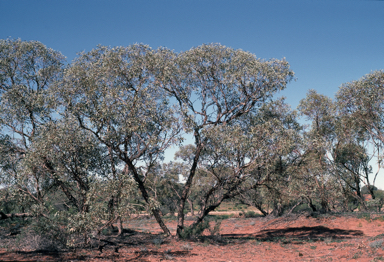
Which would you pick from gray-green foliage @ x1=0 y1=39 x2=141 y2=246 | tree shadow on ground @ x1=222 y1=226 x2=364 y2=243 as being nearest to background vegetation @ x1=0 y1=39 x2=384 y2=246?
gray-green foliage @ x1=0 y1=39 x2=141 y2=246

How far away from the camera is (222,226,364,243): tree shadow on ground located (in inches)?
961

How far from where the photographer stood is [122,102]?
16.2m

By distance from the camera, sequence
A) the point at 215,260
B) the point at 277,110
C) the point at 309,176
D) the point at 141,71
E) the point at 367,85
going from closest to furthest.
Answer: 1. the point at 215,260
2. the point at 141,71
3. the point at 277,110
4. the point at 367,85
5. the point at 309,176

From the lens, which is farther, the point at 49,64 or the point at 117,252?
the point at 49,64

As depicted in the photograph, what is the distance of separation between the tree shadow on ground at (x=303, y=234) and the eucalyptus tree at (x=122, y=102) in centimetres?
1288

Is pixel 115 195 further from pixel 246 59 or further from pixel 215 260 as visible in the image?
pixel 246 59

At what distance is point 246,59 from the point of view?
68.3ft

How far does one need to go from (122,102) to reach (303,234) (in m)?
21.6

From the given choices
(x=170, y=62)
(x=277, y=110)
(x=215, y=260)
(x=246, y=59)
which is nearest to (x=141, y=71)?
(x=170, y=62)

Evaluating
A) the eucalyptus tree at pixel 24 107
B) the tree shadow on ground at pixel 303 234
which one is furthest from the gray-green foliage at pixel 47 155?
the tree shadow on ground at pixel 303 234

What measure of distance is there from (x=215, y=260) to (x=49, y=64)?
18.8 m

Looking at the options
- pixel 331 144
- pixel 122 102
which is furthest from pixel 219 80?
pixel 331 144

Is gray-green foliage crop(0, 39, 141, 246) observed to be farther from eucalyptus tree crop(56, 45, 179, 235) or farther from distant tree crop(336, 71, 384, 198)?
distant tree crop(336, 71, 384, 198)

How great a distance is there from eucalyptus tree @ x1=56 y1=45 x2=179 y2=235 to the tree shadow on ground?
1288 centimetres
